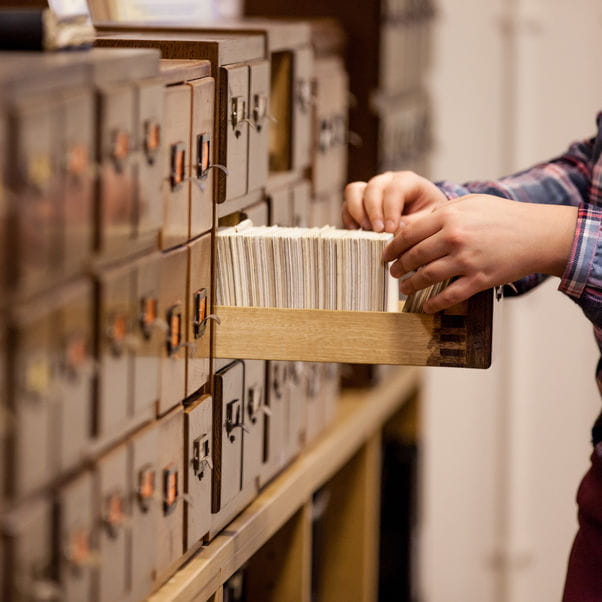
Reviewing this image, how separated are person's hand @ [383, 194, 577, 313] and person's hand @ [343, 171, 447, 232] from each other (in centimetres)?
22

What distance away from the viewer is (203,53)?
59.0 inches

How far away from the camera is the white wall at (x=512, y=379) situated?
3.62m

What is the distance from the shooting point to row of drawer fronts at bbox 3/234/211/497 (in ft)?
3.17

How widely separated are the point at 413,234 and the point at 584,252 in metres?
0.21

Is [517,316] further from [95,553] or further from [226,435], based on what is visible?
[95,553]

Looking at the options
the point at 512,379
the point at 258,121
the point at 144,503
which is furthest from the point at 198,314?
the point at 512,379

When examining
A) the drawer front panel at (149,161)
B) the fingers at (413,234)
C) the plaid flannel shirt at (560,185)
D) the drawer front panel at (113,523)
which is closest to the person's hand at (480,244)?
the fingers at (413,234)

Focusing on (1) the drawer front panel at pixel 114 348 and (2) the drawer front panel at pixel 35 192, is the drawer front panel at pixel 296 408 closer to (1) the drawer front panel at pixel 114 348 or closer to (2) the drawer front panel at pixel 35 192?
(1) the drawer front panel at pixel 114 348

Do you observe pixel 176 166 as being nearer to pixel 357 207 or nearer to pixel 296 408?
pixel 357 207

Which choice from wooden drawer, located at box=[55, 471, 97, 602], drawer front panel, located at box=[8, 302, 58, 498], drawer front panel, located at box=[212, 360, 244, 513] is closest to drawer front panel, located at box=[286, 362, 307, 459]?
drawer front panel, located at box=[212, 360, 244, 513]

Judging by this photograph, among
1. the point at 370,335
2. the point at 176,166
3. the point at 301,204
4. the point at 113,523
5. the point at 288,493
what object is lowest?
the point at 288,493

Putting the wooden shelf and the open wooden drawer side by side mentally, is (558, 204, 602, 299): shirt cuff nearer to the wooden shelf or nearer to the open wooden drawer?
the open wooden drawer

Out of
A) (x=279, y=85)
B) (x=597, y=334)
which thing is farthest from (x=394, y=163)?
(x=597, y=334)

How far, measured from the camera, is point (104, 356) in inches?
43.9
